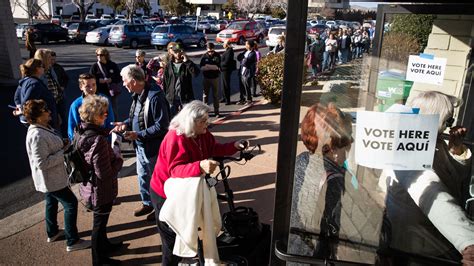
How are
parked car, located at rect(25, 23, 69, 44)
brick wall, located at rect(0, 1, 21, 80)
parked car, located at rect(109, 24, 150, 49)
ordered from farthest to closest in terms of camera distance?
parked car, located at rect(25, 23, 69, 44), parked car, located at rect(109, 24, 150, 49), brick wall, located at rect(0, 1, 21, 80)

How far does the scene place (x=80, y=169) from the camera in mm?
3240

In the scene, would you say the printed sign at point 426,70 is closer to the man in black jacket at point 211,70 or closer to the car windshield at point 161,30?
the man in black jacket at point 211,70

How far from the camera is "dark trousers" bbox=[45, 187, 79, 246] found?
3.65 meters

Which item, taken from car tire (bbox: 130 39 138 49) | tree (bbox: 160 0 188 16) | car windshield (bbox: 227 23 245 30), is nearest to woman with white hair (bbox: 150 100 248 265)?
car tire (bbox: 130 39 138 49)

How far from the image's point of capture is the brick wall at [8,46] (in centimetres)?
1246

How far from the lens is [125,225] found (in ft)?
14.0

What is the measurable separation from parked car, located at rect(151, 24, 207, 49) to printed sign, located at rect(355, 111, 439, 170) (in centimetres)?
2342

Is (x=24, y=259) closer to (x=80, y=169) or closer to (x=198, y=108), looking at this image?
(x=80, y=169)

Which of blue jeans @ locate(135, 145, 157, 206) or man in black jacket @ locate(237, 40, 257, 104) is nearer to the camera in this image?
blue jeans @ locate(135, 145, 157, 206)

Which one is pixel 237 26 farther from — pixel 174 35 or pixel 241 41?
pixel 174 35

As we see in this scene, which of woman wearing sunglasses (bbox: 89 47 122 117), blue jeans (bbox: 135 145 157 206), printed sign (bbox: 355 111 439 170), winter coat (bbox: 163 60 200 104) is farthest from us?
winter coat (bbox: 163 60 200 104)

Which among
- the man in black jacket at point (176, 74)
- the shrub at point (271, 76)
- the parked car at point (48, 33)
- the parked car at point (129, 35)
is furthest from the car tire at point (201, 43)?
the man in black jacket at point (176, 74)

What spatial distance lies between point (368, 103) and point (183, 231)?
149 centimetres

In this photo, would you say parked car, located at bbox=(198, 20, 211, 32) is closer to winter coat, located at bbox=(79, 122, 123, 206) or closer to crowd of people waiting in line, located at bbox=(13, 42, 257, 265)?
crowd of people waiting in line, located at bbox=(13, 42, 257, 265)
